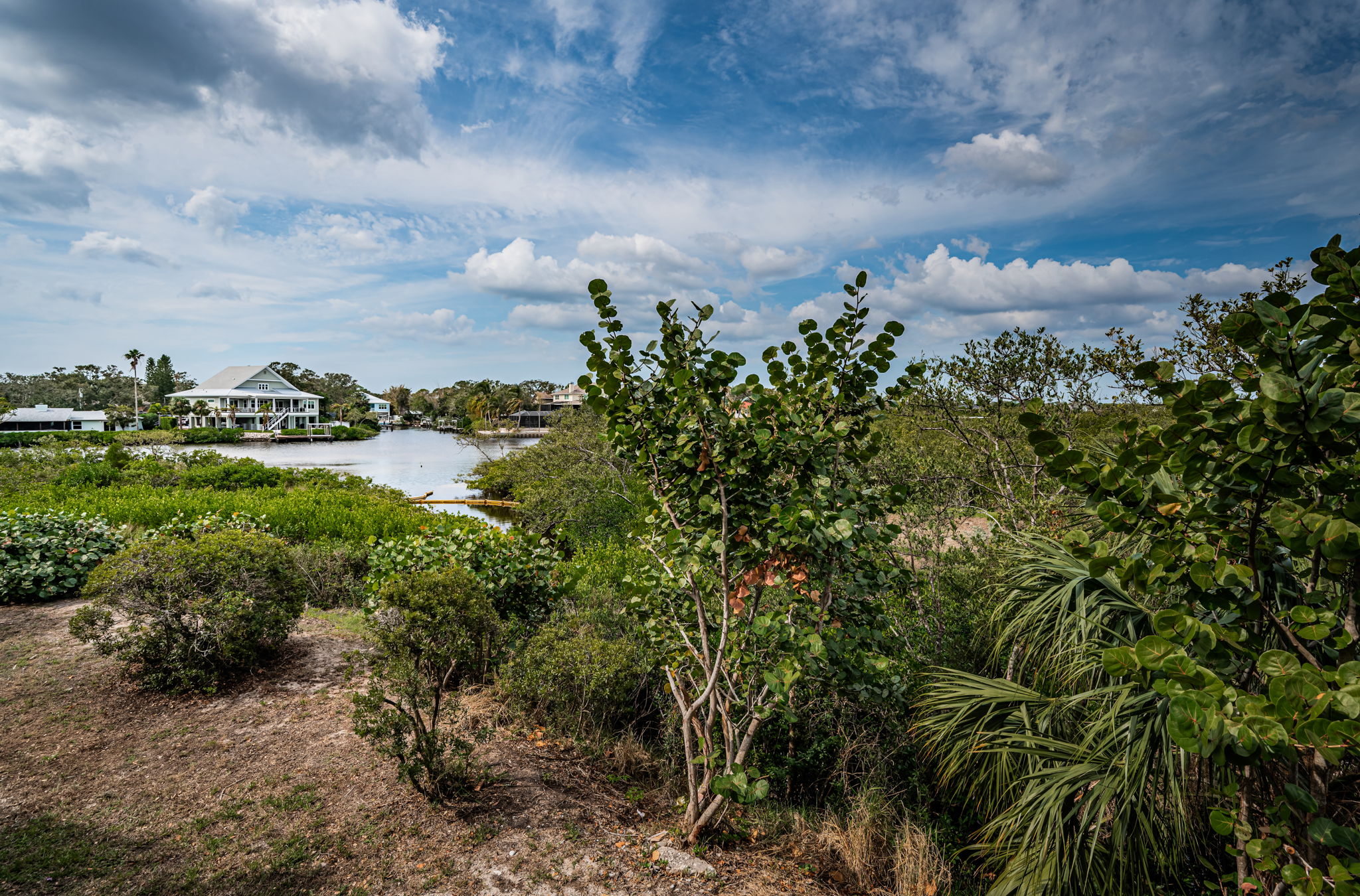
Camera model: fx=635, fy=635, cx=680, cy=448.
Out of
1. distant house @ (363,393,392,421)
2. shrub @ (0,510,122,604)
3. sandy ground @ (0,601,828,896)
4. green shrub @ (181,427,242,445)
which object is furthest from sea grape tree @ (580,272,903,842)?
distant house @ (363,393,392,421)

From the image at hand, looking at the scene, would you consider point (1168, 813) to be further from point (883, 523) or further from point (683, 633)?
point (683, 633)

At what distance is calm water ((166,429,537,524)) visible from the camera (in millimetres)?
23234

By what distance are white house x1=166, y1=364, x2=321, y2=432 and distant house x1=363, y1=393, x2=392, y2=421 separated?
18.9m

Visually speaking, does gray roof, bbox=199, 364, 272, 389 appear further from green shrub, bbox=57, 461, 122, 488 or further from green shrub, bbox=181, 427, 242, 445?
green shrub, bbox=57, 461, 122, 488

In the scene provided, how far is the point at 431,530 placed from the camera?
7.05 m

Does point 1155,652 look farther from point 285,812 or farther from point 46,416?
point 46,416

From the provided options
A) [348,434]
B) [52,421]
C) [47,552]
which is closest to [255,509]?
[47,552]

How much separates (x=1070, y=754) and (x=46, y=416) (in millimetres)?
75548

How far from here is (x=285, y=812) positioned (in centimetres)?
349

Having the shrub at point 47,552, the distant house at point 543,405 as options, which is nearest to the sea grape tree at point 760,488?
the shrub at point 47,552

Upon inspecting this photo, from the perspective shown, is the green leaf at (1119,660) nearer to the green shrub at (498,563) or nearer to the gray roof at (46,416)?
the green shrub at (498,563)

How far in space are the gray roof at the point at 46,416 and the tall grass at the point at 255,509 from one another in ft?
190

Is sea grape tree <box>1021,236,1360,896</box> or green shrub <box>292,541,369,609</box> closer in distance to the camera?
sea grape tree <box>1021,236,1360,896</box>

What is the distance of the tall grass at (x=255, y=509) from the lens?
9.74 metres
